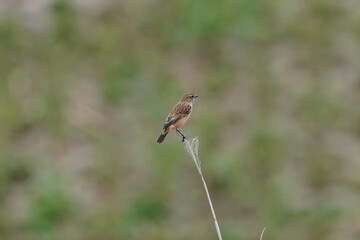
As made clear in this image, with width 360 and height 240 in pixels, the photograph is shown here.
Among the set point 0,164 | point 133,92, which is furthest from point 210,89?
point 0,164

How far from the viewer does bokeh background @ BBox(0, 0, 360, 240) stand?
28.4ft

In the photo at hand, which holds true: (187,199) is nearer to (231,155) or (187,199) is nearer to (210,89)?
(231,155)

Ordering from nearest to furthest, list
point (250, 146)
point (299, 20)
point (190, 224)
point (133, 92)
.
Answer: point (190, 224) < point (250, 146) < point (133, 92) < point (299, 20)

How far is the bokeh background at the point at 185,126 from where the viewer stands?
8.65 metres

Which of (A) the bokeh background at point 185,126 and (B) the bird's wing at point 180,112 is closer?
(B) the bird's wing at point 180,112

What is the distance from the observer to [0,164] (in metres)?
9.23

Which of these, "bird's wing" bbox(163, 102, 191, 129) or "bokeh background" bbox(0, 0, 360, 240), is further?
"bokeh background" bbox(0, 0, 360, 240)

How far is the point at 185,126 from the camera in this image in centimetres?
905

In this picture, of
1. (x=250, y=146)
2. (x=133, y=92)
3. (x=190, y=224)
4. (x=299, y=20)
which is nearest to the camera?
(x=190, y=224)

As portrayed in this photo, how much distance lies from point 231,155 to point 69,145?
6.76 ft

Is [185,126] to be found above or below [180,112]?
above

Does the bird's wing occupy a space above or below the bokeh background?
below

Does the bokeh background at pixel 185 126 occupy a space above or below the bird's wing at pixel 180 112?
above

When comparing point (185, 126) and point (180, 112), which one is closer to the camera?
point (180, 112)
